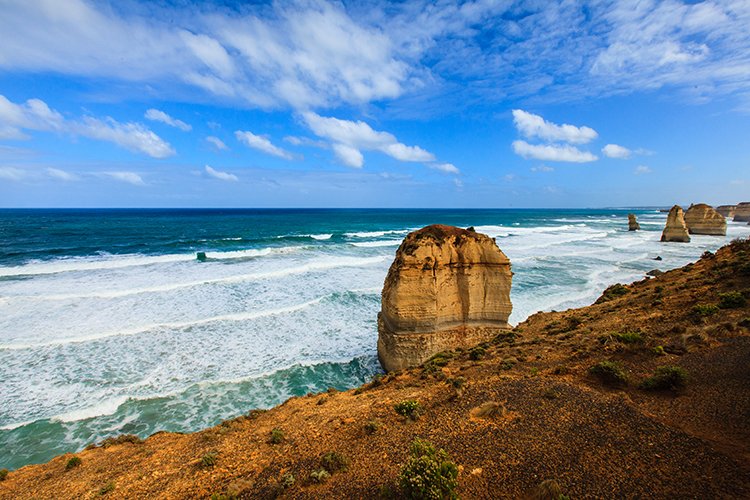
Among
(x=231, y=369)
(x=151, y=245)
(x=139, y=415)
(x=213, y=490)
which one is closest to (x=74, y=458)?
(x=139, y=415)

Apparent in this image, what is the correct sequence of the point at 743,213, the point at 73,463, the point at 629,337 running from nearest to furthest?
1. the point at 73,463
2. the point at 629,337
3. the point at 743,213

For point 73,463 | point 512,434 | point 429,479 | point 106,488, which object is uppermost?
point 429,479

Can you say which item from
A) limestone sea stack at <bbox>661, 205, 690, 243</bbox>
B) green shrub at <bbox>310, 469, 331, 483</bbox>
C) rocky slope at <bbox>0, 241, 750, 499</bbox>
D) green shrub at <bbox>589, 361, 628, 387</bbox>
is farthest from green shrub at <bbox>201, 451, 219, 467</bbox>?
limestone sea stack at <bbox>661, 205, 690, 243</bbox>

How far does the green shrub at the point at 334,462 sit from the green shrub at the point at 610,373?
6.21 metres

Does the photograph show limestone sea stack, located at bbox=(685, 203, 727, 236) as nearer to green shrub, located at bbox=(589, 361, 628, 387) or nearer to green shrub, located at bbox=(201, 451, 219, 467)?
green shrub, located at bbox=(589, 361, 628, 387)

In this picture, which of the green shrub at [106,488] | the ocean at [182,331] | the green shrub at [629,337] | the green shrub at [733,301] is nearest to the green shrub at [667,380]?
the green shrub at [629,337]

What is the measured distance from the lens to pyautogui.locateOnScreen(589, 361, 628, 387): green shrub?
7699 mm

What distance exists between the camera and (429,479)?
16.5ft

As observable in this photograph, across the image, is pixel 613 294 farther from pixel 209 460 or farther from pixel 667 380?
pixel 209 460

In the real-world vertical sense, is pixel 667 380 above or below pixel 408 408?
above

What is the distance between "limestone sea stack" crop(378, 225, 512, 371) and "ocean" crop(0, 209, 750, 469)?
2.37 meters

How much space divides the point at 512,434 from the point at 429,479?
7.41 ft

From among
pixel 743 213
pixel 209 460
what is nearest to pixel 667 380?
pixel 209 460

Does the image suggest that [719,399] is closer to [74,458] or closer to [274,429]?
[274,429]
